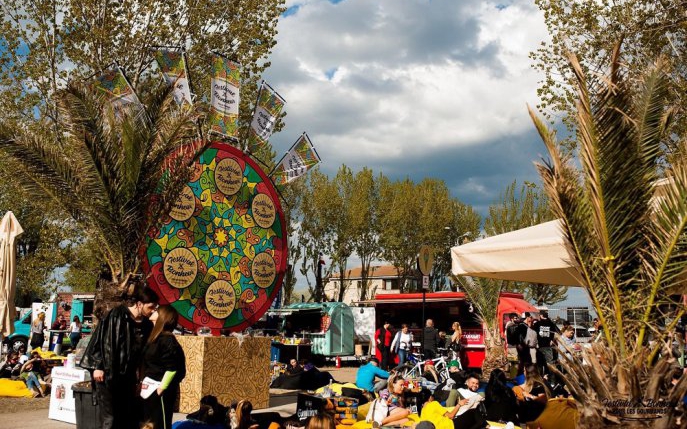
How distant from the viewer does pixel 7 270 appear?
9.91 meters

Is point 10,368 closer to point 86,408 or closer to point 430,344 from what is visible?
point 86,408

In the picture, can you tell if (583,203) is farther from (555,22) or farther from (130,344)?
(555,22)

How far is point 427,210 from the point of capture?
4156 centimetres

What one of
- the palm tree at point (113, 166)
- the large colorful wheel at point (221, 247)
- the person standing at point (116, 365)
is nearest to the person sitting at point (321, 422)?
the person standing at point (116, 365)

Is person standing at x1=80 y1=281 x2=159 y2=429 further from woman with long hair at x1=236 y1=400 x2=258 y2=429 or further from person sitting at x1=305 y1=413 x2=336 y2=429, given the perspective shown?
person sitting at x1=305 y1=413 x2=336 y2=429

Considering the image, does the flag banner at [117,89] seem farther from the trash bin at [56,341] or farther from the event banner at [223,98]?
the trash bin at [56,341]

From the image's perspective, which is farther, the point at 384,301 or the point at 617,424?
the point at 384,301

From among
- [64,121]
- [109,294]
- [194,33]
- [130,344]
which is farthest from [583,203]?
[194,33]

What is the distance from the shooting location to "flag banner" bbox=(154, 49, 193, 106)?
10.6m

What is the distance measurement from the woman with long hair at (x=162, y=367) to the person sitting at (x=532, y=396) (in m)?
4.12

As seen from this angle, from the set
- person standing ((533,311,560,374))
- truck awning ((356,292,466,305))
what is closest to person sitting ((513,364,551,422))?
person standing ((533,311,560,374))

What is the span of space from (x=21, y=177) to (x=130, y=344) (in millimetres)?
5243

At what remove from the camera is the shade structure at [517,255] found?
6008mm

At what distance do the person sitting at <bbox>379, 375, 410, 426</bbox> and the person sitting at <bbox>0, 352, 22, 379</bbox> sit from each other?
9366mm
